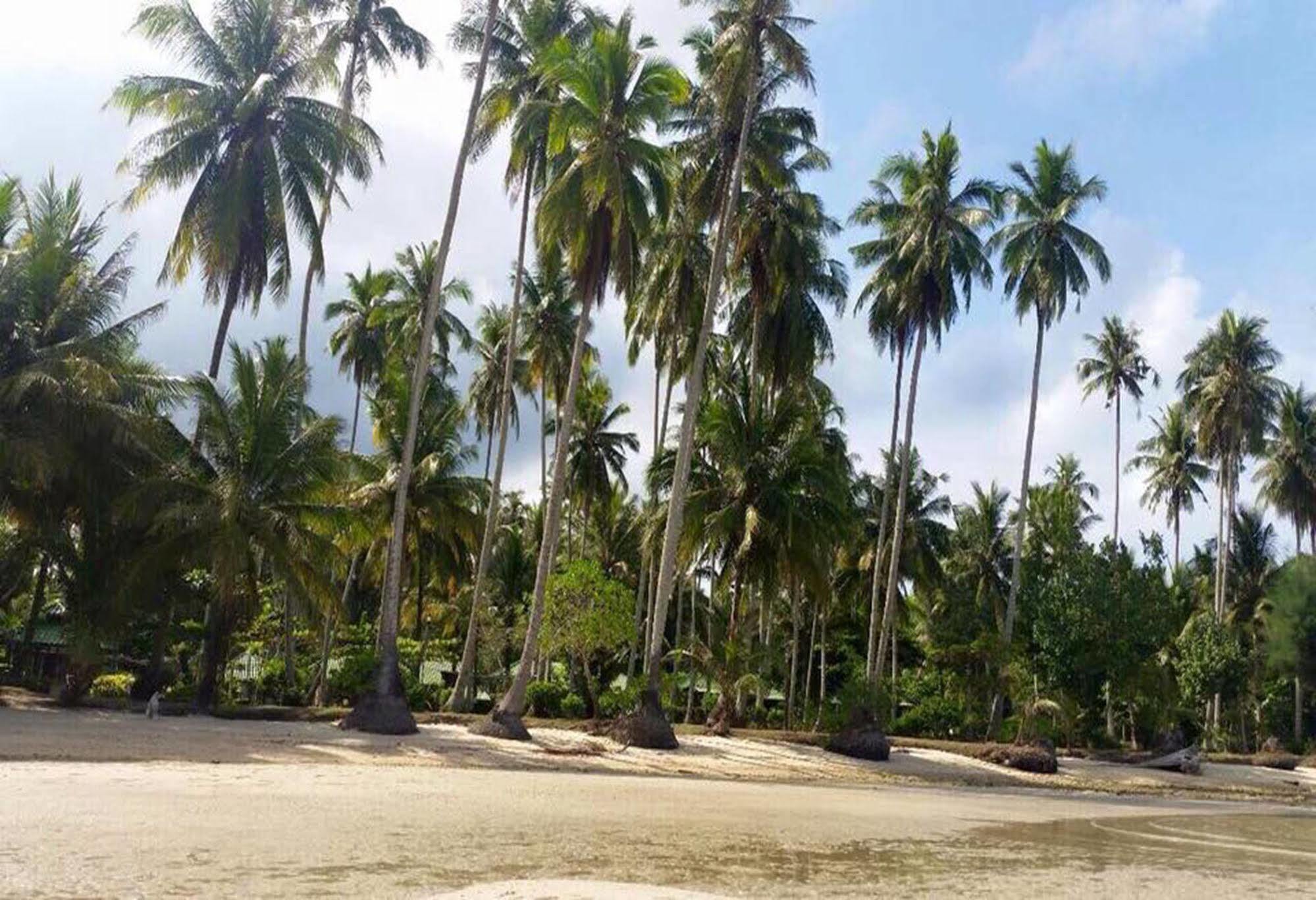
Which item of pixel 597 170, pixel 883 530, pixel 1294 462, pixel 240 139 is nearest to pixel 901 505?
pixel 883 530

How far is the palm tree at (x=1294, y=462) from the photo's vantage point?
53.4m


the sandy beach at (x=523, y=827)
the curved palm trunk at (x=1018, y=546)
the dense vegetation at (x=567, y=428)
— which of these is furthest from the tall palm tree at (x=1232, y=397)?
the sandy beach at (x=523, y=827)

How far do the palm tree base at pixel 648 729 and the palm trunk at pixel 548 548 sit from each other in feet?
8.05

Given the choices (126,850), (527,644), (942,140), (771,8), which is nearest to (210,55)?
(771,8)

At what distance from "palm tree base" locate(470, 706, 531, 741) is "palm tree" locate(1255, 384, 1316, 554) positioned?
1679 inches

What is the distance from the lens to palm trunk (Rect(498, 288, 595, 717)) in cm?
2533

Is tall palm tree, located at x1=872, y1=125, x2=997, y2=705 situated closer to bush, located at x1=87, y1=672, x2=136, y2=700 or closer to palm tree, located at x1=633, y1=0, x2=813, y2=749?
palm tree, located at x1=633, y1=0, x2=813, y2=749

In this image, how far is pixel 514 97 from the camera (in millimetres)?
30250

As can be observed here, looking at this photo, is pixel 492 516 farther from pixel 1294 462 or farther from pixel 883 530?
pixel 1294 462

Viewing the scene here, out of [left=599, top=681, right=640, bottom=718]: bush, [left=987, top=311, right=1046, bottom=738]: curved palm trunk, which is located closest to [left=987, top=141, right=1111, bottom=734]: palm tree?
[left=987, top=311, right=1046, bottom=738]: curved palm trunk

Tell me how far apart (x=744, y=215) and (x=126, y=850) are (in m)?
27.0

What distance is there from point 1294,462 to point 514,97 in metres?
42.6

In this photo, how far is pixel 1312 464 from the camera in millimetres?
53250

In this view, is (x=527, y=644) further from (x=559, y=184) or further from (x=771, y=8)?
(x=771, y=8)
